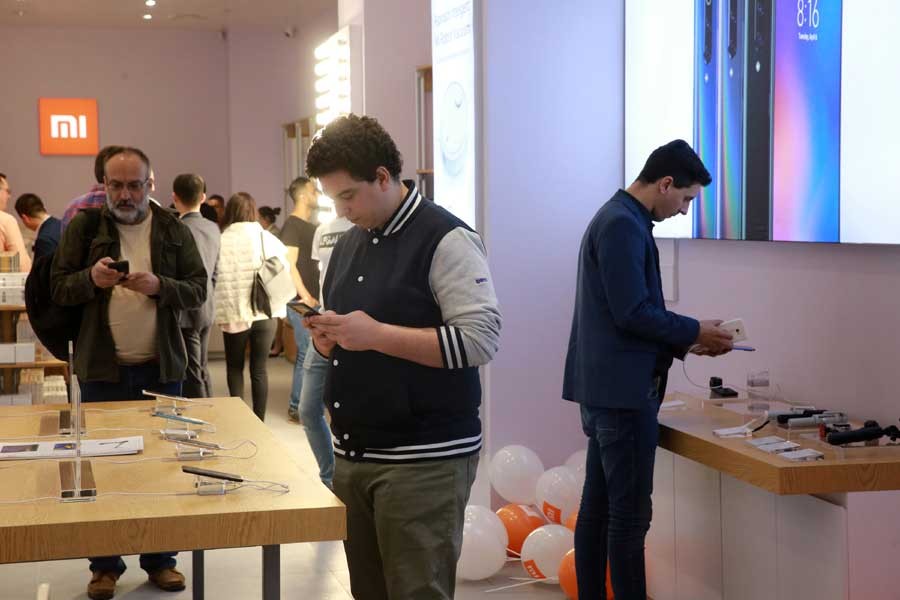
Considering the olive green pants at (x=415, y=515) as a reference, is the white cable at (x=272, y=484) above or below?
above

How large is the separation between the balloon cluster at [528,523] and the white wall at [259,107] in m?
10.2

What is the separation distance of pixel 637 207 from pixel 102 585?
8.44 ft

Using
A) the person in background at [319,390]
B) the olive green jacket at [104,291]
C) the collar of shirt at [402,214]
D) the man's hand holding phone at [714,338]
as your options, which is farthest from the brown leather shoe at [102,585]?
the collar of shirt at [402,214]

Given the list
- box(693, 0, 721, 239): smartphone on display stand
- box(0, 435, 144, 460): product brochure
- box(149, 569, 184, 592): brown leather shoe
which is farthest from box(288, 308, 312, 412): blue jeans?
box(0, 435, 144, 460): product brochure

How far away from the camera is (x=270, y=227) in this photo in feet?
40.1

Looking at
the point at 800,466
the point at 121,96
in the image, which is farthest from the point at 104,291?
the point at 121,96

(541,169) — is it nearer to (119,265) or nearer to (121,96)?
(119,265)

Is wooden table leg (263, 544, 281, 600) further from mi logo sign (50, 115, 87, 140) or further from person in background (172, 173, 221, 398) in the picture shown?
mi logo sign (50, 115, 87, 140)

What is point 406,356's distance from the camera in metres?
2.48

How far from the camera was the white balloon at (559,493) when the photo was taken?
4.71 metres

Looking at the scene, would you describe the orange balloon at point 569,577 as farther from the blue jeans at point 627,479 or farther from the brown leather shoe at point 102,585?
the brown leather shoe at point 102,585

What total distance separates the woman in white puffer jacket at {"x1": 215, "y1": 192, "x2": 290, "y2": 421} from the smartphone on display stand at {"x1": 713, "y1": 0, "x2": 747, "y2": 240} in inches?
140

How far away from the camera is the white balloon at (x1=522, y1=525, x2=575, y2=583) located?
4547mm

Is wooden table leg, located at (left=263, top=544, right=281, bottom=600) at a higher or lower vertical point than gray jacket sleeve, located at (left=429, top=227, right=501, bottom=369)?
lower
